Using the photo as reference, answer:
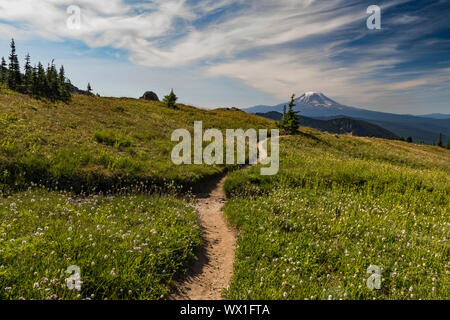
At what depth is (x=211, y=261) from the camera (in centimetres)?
672

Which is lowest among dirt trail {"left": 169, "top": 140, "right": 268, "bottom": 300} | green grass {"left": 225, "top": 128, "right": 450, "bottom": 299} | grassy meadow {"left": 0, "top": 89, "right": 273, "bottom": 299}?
dirt trail {"left": 169, "top": 140, "right": 268, "bottom": 300}

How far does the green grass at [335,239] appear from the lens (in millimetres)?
5246

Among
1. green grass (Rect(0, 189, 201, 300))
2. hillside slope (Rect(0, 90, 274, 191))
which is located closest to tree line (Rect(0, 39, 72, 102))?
hillside slope (Rect(0, 90, 274, 191))

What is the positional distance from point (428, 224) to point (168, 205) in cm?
1005

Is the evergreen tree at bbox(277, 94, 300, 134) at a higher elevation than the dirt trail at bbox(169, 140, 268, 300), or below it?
higher

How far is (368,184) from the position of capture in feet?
44.1

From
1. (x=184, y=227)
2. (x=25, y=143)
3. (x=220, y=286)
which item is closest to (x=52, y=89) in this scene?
(x=25, y=143)

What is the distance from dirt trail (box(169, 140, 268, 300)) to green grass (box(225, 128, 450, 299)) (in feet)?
1.40

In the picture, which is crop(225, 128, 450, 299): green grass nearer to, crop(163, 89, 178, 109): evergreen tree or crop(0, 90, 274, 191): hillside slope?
crop(0, 90, 274, 191): hillside slope

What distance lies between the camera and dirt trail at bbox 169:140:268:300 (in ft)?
17.8

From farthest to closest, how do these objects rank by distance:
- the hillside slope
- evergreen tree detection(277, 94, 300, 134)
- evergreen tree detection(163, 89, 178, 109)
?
1. evergreen tree detection(163, 89, 178, 109)
2. evergreen tree detection(277, 94, 300, 134)
3. the hillside slope

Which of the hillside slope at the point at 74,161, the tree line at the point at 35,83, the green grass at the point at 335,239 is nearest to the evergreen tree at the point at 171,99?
the tree line at the point at 35,83

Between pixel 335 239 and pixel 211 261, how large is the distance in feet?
13.0

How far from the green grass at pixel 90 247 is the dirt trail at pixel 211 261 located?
38cm
